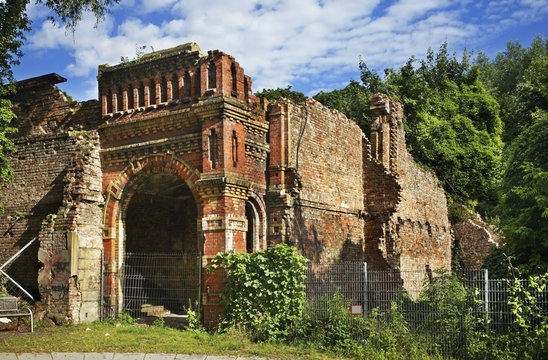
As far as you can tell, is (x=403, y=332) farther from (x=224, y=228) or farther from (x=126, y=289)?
(x=126, y=289)

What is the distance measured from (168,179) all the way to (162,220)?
111 inches

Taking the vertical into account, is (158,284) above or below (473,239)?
below

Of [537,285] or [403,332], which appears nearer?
[537,285]

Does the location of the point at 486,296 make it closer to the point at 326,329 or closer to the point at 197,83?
the point at 326,329

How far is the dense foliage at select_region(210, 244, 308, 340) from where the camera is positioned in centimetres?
1252

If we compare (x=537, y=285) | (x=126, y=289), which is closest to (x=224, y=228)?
(x=126, y=289)

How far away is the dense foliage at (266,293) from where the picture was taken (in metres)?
12.5

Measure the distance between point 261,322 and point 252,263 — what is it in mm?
1353

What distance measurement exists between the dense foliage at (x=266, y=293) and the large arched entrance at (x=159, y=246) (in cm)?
340

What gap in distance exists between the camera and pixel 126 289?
15742 millimetres

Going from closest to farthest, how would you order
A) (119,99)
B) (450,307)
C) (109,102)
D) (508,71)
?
1. (450,307)
2. (119,99)
3. (109,102)
4. (508,71)

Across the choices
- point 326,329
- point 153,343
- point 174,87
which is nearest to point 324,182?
point 174,87

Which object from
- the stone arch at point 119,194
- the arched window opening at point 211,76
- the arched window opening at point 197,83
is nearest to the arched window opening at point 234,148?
the arched window opening at point 211,76

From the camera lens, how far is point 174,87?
50.1 feet
